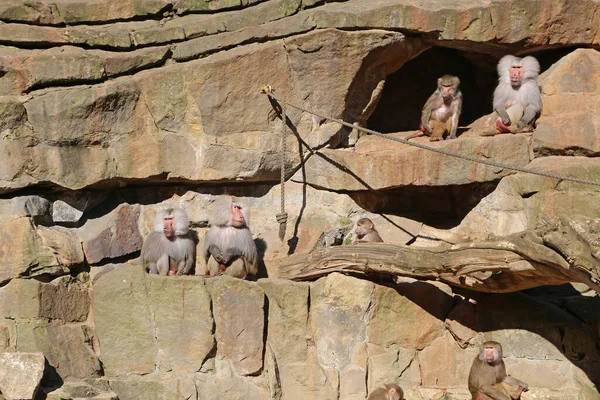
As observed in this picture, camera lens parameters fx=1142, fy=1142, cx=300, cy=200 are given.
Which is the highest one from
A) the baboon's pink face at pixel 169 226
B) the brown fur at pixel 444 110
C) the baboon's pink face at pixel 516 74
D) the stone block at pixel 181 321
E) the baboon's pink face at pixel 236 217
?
the baboon's pink face at pixel 516 74

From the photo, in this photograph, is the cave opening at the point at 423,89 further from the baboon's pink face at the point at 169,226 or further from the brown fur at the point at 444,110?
the baboon's pink face at the point at 169,226

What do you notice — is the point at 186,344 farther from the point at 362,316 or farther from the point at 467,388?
the point at 467,388

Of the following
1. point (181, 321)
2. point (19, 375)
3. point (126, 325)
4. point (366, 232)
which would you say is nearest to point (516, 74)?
point (366, 232)

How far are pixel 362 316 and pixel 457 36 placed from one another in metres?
3.27

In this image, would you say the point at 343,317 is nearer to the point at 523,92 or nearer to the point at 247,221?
the point at 247,221

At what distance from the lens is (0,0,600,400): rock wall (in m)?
11.8

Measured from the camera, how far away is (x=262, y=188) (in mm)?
13180

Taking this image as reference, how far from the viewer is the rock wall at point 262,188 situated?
11844 millimetres

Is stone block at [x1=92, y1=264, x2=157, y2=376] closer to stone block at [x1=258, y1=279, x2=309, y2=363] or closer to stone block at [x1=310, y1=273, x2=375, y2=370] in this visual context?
stone block at [x1=258, y1=279, x2=309, y2=363]

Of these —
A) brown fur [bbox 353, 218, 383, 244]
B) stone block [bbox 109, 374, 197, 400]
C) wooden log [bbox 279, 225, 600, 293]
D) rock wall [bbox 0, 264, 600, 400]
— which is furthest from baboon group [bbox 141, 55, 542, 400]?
stone block [bbox 109, 374, 197, 400]

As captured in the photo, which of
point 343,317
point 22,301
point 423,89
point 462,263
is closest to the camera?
point 462,263

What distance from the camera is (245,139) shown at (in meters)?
12.8

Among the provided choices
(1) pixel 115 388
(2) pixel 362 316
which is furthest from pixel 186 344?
(2) pixel 362 316

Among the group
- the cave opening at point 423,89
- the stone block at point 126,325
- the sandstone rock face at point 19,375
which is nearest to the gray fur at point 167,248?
the stone block at point 126,325
